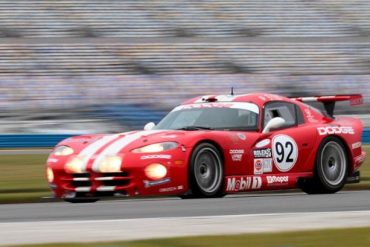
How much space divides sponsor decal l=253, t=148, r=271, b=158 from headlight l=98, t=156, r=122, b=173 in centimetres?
179

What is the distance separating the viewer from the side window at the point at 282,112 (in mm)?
11836

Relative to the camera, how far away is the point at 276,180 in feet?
37.7

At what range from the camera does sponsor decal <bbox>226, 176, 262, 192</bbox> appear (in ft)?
35.8

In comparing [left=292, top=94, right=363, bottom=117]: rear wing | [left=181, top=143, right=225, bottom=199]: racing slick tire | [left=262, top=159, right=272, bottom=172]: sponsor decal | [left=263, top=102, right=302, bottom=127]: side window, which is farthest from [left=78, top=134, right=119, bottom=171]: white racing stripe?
[left=292, top=94, right=363, bottom=117]: rear wing

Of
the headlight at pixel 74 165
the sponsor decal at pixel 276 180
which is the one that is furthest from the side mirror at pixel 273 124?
the headlight at pixel 74 165

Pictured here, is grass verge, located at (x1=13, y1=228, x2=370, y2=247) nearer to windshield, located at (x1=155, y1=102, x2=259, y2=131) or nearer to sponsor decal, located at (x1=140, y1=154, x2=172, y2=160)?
sponsor decal, located at (x1=140, y1=154, x2=172, y2=160)

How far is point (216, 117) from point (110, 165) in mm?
1750

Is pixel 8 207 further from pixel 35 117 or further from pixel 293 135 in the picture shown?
pixel 35 117

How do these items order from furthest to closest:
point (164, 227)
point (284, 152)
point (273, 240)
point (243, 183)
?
A: point (284, 152) < point (243, 183) < point (164, 227) < point (273, 240)

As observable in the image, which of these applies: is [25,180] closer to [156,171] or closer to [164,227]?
[156,171]

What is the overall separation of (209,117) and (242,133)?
1.71 ft

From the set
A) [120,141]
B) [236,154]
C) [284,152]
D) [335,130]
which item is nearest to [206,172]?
[236,154]

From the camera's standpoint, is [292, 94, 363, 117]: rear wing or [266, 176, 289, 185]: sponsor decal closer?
[266, 176, 289, 185]: sponsor decal

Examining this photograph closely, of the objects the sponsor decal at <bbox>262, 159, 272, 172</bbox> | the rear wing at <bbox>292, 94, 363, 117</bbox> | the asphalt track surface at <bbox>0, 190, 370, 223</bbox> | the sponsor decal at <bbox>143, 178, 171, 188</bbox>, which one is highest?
the rear wing at <bbox>292, 94, 363, 117</bbox>
